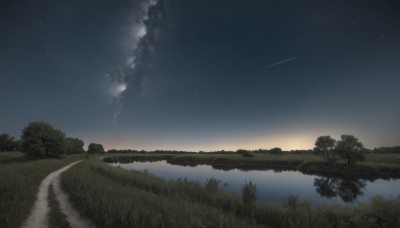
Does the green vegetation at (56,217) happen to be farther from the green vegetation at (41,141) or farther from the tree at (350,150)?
the green vegetation at (41,141)

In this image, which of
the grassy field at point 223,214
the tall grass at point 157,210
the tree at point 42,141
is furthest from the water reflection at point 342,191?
the tree at point 42,141

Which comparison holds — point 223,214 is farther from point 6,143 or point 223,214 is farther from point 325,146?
point 6,143

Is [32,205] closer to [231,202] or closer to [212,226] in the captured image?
[212,226]

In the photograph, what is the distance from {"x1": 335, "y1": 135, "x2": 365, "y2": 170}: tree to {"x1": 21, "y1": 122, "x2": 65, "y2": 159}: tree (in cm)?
6370

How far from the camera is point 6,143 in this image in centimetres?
9775

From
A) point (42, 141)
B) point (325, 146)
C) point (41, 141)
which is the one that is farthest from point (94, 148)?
point (325, 146)

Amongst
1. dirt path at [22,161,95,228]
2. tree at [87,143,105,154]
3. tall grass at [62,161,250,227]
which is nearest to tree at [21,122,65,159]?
tall grass at [62,161,250,227]

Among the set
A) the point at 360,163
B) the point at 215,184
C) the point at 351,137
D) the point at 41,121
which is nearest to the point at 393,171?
the point at 360,163

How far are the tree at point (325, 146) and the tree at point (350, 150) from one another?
3893 millimetres

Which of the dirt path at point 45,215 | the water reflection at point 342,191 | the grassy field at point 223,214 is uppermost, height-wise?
the grassy field at point 223,214

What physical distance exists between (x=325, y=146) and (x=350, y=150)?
5.89 meters

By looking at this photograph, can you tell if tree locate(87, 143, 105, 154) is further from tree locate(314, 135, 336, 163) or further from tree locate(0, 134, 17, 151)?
tree locate(314, 135, 336, 163)

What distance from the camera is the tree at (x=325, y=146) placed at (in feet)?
142

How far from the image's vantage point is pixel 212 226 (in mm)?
6766
